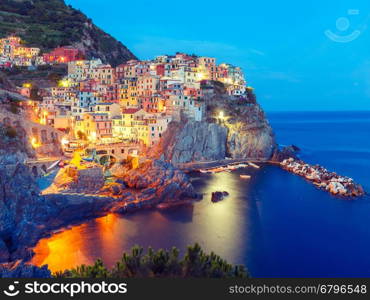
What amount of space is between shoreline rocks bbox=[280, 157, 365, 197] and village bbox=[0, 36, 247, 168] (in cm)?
1337

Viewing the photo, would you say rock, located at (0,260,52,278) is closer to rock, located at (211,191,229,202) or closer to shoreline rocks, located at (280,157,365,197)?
rock, located at (211,191,229,202)

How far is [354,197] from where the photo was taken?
107 ft

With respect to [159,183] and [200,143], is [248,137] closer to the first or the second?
[200,143]

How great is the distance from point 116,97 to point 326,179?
2804 centimetres

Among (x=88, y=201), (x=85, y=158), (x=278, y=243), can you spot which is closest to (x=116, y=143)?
(x=85, y=158)

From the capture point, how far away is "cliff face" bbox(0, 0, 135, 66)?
219 feet

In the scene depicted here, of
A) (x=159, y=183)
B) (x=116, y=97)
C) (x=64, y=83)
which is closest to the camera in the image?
(x=159, y=183)

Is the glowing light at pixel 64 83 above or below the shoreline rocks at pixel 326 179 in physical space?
above

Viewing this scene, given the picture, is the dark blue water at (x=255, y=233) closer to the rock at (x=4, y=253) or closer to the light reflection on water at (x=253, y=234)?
the light reflection on water at (x=253, y=234)

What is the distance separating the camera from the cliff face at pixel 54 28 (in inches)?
2625
